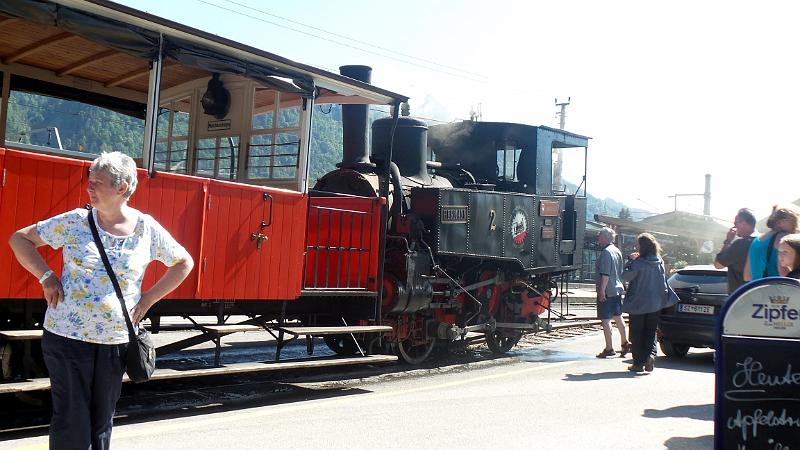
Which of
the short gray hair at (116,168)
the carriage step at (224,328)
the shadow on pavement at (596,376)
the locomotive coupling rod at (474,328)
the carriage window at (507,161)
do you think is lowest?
the shadow on pavement at (596,376)

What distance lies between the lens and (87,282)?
3.65m

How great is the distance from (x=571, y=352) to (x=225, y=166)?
6390 millimetres

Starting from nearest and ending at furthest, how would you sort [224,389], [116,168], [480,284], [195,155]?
[116,168] → [224,389] → [195,155] → [480,284]

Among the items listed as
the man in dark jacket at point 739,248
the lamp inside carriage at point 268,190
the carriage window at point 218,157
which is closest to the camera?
the lamp inside carriage at point 268,190

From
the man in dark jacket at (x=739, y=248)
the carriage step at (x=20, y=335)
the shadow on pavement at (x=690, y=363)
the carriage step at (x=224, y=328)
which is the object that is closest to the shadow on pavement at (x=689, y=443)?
the man in dark jacket at (x=739, y=248)

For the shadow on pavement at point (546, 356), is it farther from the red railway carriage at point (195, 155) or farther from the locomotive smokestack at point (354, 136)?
the locomotive smokestack at point (354, 136)

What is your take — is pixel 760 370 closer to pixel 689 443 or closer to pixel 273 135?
pixel 689 443

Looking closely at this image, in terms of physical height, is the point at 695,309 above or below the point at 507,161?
below

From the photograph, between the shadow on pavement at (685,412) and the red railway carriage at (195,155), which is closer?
the red railway carriage at (195,155)

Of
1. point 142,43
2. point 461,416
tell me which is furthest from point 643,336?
point 142,43

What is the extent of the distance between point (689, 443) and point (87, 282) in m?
4.63

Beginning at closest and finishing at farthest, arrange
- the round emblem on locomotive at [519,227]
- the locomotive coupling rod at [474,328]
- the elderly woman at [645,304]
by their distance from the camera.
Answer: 1. the elderly woman at [645,304]
2. the locomotive coupling rod at [474,328]
3. the round emblem on locomotive at [519,227]

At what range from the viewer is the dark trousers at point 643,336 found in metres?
9.75

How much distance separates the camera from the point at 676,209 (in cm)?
7450
